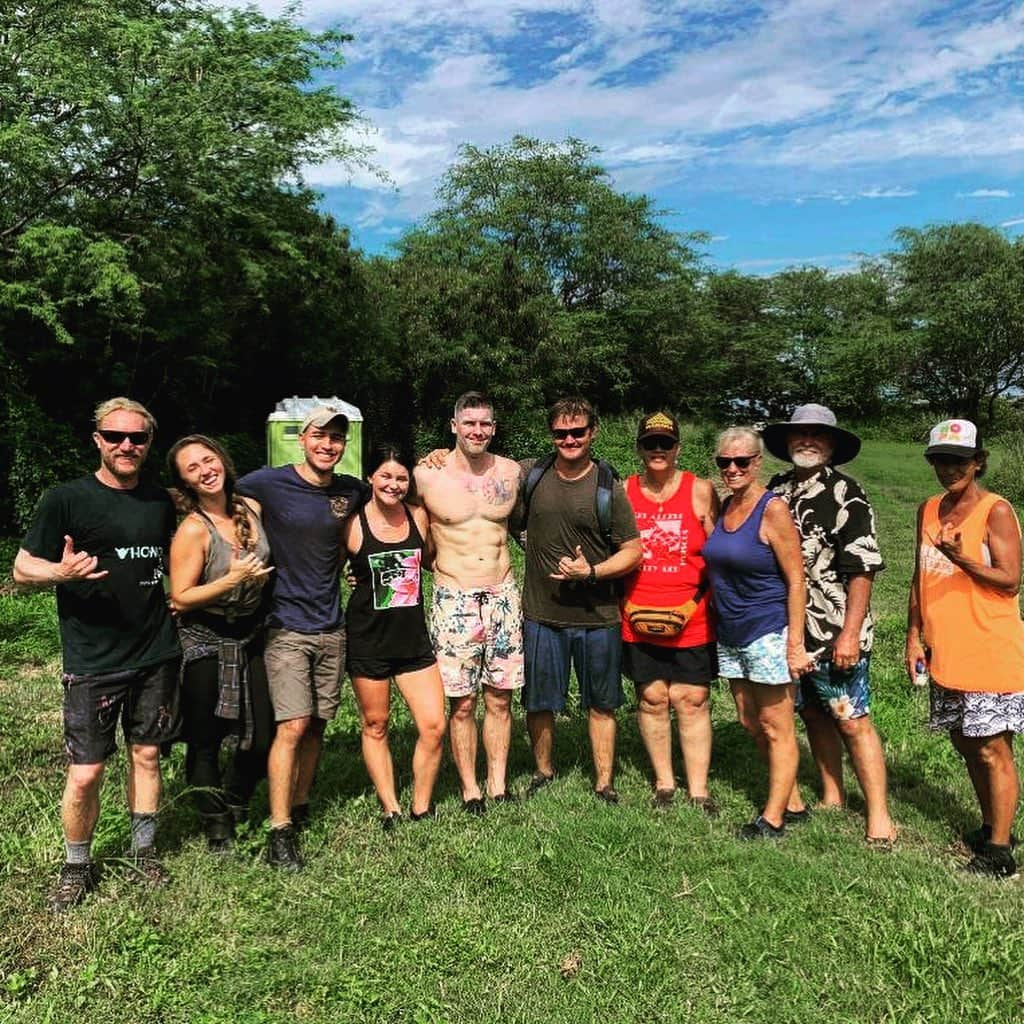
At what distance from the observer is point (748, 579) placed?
4125mm

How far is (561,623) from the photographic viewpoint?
15.1 feet

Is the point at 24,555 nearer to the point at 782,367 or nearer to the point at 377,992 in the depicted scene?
the point at 377,992

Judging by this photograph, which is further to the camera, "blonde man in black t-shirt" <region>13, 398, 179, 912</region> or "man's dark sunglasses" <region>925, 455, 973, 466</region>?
"man's dark sunglasses" <region>925, 455, 973, 466</region>

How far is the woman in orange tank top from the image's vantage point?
3.77 m

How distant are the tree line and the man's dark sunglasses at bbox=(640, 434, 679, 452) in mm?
9304

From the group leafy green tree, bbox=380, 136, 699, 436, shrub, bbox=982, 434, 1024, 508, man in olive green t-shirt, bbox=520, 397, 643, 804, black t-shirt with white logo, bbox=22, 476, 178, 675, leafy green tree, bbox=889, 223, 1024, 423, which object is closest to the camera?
black t-shirt with white logo, bbox=22, 476, 178, 675

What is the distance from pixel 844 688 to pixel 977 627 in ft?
2.16

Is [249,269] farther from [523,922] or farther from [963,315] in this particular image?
[963,315]

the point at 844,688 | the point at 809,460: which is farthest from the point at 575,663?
the point at 809,460

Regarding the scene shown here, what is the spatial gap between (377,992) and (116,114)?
1225cm

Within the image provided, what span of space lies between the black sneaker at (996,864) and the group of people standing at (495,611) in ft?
0.04

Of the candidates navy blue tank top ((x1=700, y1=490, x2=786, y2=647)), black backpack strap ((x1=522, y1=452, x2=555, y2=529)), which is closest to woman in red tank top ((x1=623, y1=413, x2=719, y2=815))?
navy blue tank top ((x1=700, y1=490, x2=786, y2=647))

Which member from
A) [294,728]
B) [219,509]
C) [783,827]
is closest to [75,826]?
[294,728]

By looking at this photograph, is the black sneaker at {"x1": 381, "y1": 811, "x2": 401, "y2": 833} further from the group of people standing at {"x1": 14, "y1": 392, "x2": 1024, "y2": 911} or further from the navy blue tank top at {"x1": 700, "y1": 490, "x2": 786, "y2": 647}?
the navy blue tank top at {"x1": 700, "y1": 490, "x2": 786, "y2": 647}
